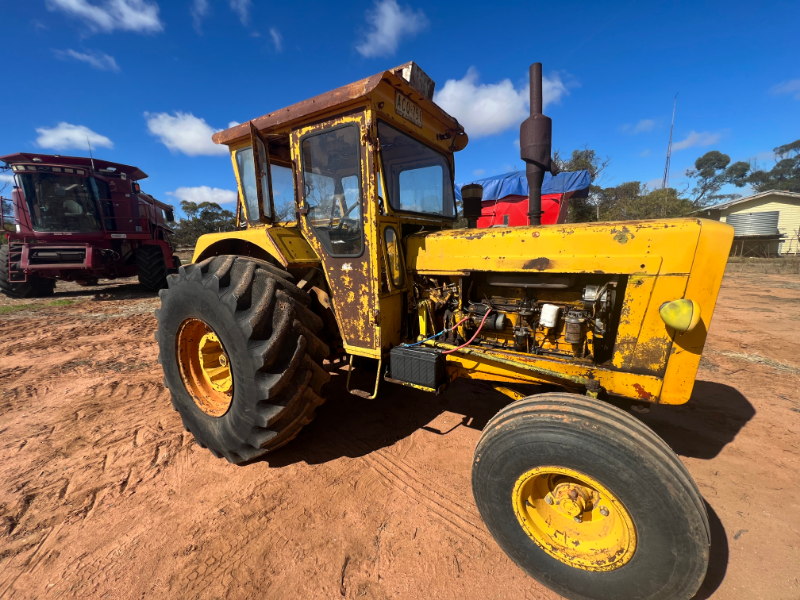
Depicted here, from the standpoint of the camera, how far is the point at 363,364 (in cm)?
321

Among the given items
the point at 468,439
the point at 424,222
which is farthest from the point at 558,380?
the point at 424,222

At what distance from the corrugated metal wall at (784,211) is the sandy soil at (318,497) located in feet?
70.8

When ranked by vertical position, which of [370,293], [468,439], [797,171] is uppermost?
[797,171]

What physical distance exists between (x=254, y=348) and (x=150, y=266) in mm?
9716

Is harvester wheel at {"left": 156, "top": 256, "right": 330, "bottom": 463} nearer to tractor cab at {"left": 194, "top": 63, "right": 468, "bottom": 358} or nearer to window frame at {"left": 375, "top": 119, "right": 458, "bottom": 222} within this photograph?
tractor cab at {"left": 194, "top": 63, "right": 468, "bottom": 358}

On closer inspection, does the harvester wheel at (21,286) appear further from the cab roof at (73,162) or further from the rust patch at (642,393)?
the rust patch at (642,393)

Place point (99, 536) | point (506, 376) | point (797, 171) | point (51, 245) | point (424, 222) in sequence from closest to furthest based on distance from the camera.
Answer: point (99, 536) → point (506, 376) → point (424, 222) → point (51, 245) → point (797, 171)

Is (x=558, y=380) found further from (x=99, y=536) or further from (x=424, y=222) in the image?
(x=99, y=536)

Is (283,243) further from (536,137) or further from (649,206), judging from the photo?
(649,206)

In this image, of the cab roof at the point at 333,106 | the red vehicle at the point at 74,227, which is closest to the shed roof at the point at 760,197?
the cab roof at the point at 333,106

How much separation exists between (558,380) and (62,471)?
3.49 m

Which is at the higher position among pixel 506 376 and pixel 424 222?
pixel 424 222

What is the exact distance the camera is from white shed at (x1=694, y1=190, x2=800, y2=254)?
1844cm

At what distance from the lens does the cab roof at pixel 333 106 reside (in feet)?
7.24
